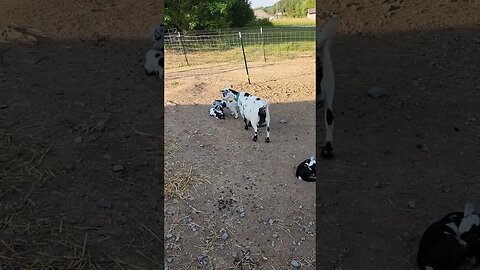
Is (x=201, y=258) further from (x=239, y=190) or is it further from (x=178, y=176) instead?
(x=178, y=176)

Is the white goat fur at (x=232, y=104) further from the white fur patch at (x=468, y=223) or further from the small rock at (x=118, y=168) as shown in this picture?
the white fur patch at (x=468, y=223)

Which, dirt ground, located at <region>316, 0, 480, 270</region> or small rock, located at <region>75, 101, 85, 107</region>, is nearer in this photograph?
dirt ground, located at <region>316, 0, 480, 270</region>

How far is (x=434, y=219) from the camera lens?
2137 millimetres

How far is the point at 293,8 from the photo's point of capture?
959 cm

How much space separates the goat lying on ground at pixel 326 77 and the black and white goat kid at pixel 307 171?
11cm

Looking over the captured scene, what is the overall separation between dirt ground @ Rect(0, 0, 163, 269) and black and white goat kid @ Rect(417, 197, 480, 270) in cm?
113

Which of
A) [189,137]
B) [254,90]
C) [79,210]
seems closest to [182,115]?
[189,137]

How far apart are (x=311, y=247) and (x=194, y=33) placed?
19.6 feet

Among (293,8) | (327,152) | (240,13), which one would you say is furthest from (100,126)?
(293,8)

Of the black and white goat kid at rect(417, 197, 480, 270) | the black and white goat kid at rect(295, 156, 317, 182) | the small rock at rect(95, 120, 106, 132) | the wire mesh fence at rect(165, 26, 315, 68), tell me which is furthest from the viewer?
A: the wire mesh fence at rect(165, 26, 315, 68)

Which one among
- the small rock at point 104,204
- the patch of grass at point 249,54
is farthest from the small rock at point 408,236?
the patch of grass at point 249,54

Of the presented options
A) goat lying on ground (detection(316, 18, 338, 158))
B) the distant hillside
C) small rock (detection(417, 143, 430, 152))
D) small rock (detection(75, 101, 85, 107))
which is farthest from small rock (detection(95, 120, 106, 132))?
the distant hillside

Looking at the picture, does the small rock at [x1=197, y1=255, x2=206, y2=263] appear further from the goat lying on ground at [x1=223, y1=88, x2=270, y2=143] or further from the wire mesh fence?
the wire mesh fence

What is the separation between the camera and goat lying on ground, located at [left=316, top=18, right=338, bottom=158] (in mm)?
2350
